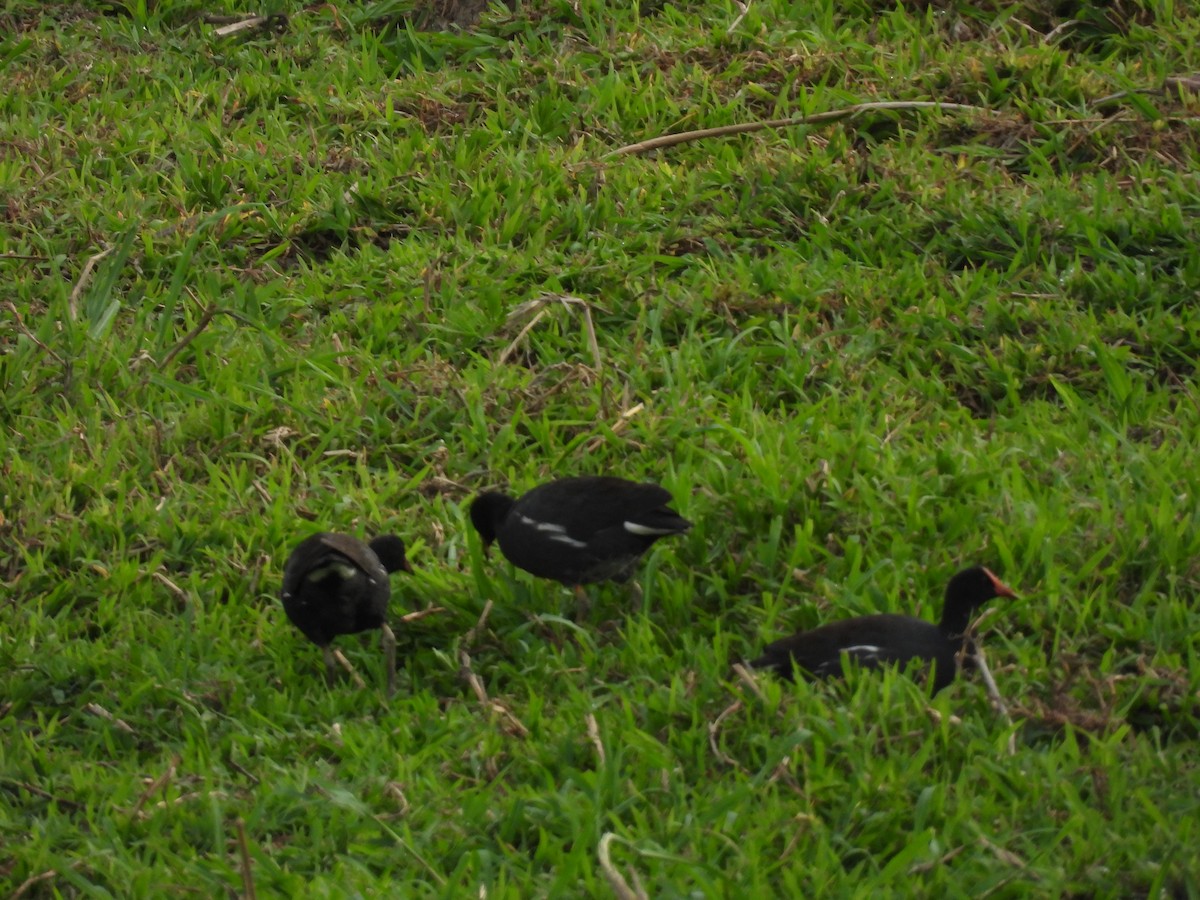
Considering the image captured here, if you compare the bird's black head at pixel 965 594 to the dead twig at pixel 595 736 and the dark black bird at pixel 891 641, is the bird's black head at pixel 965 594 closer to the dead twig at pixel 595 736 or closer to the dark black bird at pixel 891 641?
the dark black bird at pixel 891 641

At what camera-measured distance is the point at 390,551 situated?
530 cm

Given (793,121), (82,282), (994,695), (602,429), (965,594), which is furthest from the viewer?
(793,121)

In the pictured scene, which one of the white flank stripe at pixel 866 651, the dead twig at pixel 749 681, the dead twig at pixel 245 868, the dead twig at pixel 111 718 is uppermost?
the dead twig at pixel 245 868

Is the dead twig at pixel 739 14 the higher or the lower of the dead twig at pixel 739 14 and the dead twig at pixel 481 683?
the higher

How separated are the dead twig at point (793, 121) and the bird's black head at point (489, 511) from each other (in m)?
2.88

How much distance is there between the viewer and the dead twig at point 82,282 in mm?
7016

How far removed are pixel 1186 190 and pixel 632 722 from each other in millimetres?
3885

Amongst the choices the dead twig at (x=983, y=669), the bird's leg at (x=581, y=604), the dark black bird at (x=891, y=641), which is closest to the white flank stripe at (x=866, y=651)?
the dark black bird at (x=891, y=641)

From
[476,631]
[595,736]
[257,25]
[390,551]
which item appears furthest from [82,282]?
[595,736]

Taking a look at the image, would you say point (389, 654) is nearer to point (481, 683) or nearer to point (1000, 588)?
point (481, 683)

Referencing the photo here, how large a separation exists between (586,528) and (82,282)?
128 inches

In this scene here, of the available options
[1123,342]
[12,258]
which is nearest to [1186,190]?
[1123,342]

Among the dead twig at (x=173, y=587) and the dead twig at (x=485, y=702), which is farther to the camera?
Result: the dead twig at (x=173, y=587)

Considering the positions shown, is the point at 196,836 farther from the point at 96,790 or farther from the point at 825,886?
the point at 825,886
